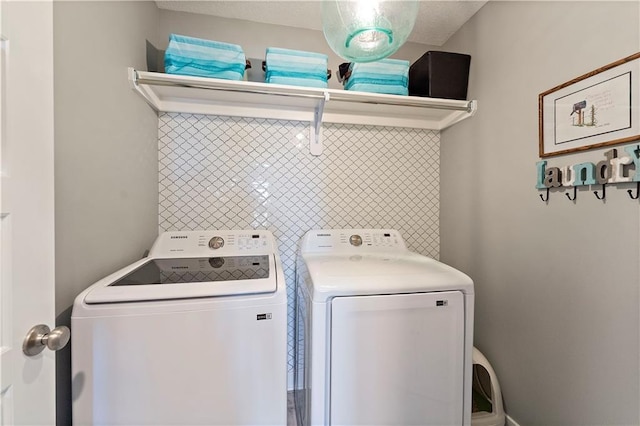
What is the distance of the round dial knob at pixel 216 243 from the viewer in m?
1.65

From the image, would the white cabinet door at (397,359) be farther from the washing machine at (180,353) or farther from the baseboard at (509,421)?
the baseboard at (509,421)

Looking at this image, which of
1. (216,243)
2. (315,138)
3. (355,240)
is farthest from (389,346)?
(315,138)

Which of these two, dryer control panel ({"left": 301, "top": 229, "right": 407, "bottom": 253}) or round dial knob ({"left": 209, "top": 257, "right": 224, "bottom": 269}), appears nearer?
round dial knob ({"left": 209, "top": 257, "right": 224, "bottom": 269})

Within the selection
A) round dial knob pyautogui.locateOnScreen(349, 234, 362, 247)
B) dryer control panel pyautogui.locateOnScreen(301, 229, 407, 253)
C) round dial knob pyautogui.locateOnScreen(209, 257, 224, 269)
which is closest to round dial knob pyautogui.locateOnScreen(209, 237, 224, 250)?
round dial knob pyautogui.locateOnScreen(209, 257, 224, 269)

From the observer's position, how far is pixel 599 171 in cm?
105

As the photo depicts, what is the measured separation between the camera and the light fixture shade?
0.91 meters

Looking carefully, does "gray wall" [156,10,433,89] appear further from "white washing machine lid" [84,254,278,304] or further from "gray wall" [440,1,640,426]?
"white washing machine lid" [84,254,278,304]

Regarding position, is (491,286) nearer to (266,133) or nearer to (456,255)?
(456,255)

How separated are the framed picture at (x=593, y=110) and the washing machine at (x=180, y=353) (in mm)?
1392

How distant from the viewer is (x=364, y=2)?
0.91 meters

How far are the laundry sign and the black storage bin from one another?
0.76m

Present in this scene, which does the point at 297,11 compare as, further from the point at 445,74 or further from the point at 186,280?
the point at 186,280

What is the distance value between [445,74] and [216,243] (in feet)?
5.96

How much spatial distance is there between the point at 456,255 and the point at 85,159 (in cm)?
215
